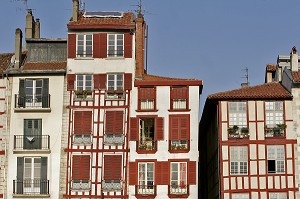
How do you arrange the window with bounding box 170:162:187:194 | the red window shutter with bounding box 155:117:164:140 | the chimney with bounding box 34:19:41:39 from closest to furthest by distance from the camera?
1. the window with bounding box 170:162:187:194
2. the red window shutter with bounding box 155:117:164:140
3. the chimney with bounding box 34:19:41:39

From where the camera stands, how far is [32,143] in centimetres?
5812

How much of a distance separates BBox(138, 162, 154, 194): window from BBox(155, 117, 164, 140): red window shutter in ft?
6.68

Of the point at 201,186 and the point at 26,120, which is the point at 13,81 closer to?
the point at 26,120

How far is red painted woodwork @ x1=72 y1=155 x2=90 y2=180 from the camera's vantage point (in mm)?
57263

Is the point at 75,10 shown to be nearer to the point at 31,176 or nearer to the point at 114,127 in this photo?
the point at 114,127

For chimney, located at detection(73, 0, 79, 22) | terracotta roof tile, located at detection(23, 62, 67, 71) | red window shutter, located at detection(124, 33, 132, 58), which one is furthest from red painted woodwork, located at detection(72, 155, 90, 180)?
chimney, located at detection(73, 0, 79, 22)

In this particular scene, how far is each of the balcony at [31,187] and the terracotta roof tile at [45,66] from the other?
332 inches

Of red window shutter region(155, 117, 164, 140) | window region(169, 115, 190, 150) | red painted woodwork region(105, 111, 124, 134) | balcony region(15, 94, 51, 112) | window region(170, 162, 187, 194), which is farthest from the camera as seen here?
balcony region(15, 94, 51, 112)

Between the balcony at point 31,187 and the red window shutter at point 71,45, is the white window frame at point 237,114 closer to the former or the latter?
the red window shutter at point 71,45

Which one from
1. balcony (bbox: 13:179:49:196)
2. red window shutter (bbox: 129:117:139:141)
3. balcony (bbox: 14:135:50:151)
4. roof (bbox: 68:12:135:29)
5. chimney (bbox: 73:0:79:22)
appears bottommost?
balcony (bbox: 13:179:49:196)

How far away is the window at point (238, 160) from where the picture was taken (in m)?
56.4

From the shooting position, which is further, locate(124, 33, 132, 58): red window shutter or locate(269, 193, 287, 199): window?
locate(124, 33, 132, 58): red window shutter

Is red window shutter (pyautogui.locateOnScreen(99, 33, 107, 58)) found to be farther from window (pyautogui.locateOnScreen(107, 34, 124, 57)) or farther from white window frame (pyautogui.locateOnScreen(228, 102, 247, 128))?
white window frame (pyautogui.locateOnScreen(228, 102, 247, 128))

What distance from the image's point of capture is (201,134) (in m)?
71.1
